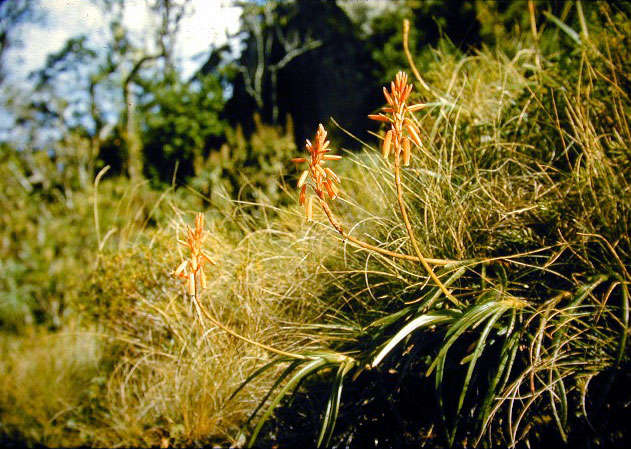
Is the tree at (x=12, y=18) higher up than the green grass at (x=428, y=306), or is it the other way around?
the tree at (x=12, y=18)

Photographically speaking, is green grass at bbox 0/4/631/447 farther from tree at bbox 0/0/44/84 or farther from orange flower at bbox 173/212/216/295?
tree at bbox 0/0/44/84

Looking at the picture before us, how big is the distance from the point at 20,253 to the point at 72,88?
9.67 feet

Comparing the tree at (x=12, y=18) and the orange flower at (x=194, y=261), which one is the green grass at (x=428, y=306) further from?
the tree at (x=12, y=18)

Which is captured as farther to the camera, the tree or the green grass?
the tree

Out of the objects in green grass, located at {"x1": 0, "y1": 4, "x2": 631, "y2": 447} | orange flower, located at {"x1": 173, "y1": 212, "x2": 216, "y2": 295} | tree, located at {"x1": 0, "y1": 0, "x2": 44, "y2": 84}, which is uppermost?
tree, located at {"x1": 0, "y1": 0, "x2": 44, "y2": 84}

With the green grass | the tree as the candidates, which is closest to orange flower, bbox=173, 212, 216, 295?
the green grass

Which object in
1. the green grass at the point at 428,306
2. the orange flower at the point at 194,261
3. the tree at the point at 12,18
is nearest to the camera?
the orange flower at the point at 194,261

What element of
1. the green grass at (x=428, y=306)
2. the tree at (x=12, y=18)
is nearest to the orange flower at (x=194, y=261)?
the green grass at (x=428, y=306)

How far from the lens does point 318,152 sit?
4.12 ft

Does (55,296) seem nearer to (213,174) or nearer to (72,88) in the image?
(213,174)

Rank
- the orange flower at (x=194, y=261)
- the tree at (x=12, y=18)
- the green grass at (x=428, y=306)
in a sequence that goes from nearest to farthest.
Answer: the orange flower at (x=194, y=261) → the green grass at (x=428, y=306) → the tree at (x=12, y=18)

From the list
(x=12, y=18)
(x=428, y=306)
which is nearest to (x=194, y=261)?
(x=428, y=306)

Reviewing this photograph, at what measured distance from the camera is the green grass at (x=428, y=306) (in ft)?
5.04

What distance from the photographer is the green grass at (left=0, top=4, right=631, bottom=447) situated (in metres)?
1.54
